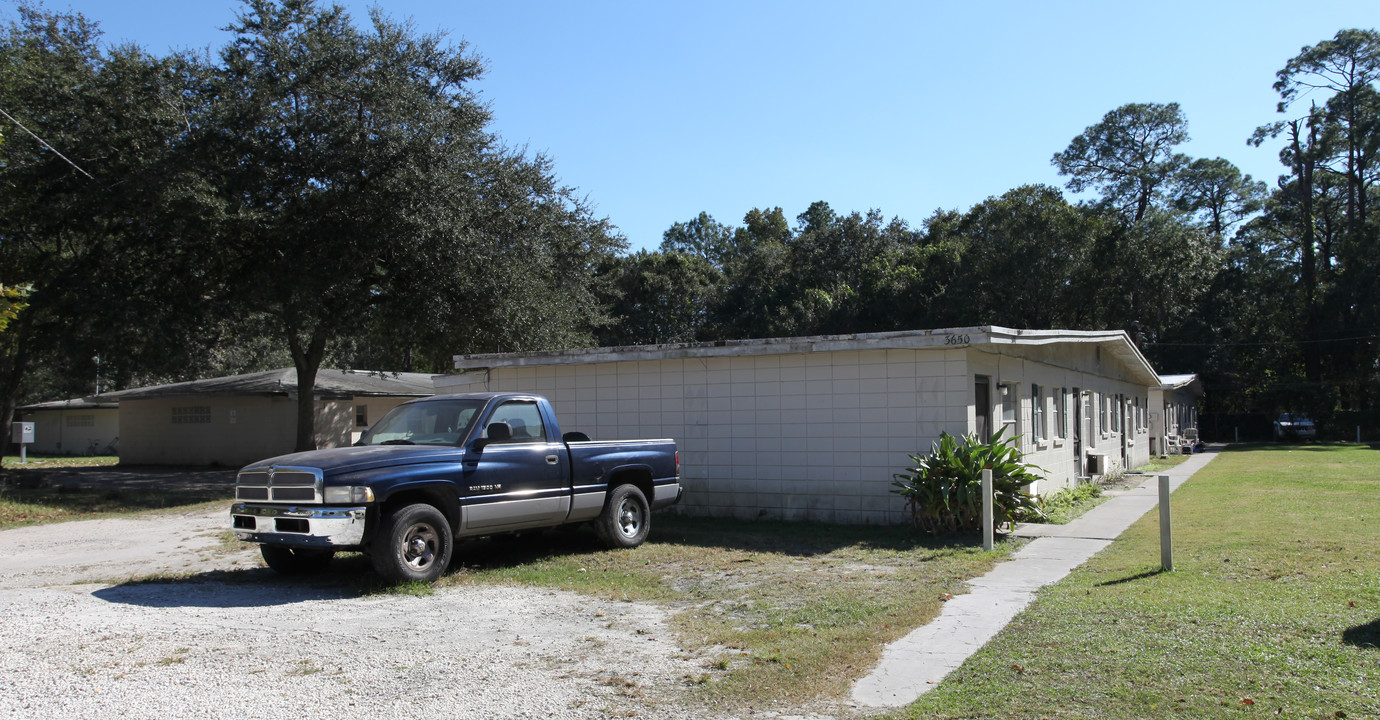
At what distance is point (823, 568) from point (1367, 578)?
489cm

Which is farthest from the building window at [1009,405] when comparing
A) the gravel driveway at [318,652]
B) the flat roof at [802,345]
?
the gravel driveway at [318,652]

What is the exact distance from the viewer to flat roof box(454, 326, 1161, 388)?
12.2m

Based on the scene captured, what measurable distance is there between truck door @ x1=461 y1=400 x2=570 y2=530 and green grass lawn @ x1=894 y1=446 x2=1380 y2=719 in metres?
5.01

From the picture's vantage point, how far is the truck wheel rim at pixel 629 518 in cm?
1118

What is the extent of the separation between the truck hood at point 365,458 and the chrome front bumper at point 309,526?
37 cm

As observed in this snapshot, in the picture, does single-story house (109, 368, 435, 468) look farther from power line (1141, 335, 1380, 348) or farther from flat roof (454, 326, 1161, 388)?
power line (1141, 335, 1380, 348)

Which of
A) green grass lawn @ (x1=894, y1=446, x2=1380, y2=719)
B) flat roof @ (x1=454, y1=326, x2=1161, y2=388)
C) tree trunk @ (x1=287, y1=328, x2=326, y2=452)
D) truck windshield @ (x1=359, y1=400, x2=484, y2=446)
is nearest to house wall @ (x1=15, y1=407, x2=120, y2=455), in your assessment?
tree trunk @ (x1=287, y1=328, x2=326, y2=452)

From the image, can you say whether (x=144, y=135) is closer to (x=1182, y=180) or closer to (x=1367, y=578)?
(x=1367, y=578)

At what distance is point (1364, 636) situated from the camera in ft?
20.4

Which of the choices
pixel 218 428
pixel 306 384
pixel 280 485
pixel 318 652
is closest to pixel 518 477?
pixel 280 485

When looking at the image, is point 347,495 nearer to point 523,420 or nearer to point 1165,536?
point 523,420

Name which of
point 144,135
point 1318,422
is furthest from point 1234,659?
point 1318,422

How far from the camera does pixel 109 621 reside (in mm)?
7383

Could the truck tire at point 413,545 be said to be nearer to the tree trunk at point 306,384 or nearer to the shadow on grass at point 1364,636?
the shadow on grass at point 1364,636
